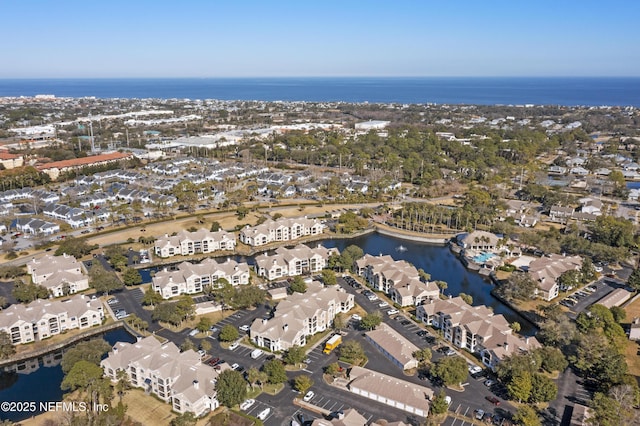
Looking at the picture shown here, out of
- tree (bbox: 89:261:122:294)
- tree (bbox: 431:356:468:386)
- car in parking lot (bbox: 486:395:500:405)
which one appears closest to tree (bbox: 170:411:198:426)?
tree (bbox: 431:356:468:386)

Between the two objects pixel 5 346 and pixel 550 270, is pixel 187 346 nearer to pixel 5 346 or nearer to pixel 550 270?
pixel 5 346

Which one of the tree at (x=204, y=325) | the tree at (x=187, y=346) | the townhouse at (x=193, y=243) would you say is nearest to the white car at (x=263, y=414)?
the tree at (x=187, y=346)

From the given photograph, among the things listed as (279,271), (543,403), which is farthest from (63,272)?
(543,403)

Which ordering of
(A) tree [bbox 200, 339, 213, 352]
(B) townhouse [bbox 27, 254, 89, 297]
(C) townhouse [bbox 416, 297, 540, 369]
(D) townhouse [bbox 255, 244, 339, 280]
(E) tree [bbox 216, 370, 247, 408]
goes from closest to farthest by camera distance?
1. (E) tree [bbox 216, 370, 247, 408]
2. (C) townhouse [bbox 416, 297, 540, 369]
3. (A) tree [bbox 200, 339, 213, 352]
4. (B) townhouse [bbox 27, 254, 89, 297]
5. (D) townhouse [bbox 255, 244, 339, 280]

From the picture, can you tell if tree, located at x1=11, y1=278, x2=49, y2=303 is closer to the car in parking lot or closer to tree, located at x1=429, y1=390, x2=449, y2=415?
tree, located at x1=429, y1=390, x2=449, y2=415

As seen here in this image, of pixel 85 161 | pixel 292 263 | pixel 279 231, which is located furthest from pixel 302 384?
pixel 85 161

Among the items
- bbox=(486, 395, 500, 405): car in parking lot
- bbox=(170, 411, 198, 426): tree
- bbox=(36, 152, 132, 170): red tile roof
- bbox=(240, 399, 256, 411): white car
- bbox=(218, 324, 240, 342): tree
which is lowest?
bbox=(240, 399, 256, 411): white car

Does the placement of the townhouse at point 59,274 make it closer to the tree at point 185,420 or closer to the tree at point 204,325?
the tree at point 204,325
